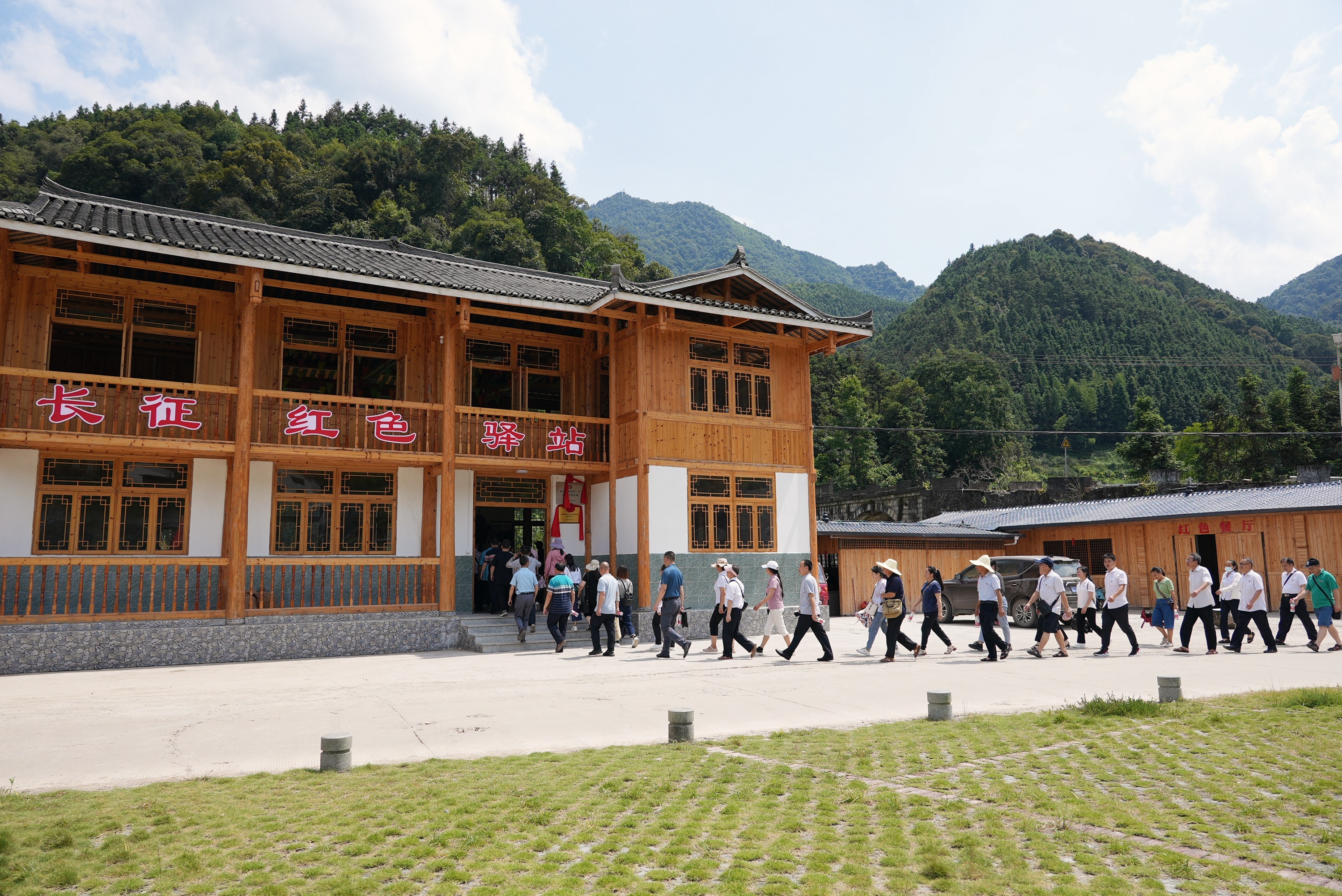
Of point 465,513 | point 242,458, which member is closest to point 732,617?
point 465,513

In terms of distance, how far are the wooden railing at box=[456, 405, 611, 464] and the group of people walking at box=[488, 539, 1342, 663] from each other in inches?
103

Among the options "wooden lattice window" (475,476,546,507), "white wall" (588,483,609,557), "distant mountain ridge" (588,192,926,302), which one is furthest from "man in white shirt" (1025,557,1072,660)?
"distant mountain ridge" (588,192,926,302)

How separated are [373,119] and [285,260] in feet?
240

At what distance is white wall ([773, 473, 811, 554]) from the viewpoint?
18.9m

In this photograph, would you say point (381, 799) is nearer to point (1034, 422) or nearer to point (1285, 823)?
point (1285, 823)

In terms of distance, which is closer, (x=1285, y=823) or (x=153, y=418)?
(x=1285, y=823)

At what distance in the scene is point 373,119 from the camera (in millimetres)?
80125

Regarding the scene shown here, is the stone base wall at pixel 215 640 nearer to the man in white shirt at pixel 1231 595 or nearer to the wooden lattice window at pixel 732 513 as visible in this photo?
the wooden lattice window at pixel 732 513

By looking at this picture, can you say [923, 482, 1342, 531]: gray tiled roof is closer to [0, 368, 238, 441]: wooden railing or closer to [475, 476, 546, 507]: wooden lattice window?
[475, 476, 546, 507]: wooden lattice window

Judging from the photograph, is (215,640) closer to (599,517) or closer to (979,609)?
(599,517)

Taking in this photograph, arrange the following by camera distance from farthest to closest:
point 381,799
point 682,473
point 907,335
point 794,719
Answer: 1. point 907,335
2. point 682,473
3. point 794,719
4. point 381,799

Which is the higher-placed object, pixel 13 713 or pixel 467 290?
pixel 467 290

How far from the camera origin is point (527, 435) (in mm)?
17453

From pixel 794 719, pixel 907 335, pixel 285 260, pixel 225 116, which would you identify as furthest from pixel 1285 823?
pixel 907 335
